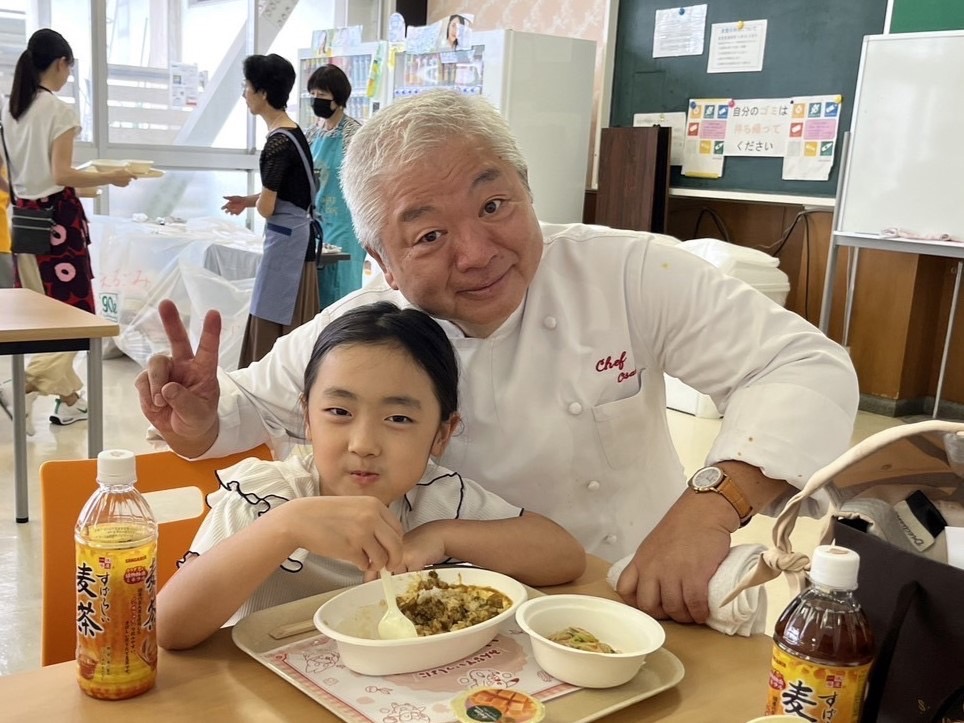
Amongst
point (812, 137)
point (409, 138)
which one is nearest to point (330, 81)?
point (812, 137)

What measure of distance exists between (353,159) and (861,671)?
991 millimetres

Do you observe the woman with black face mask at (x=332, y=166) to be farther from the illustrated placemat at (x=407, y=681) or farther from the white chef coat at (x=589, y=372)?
the illustrated placemat at (x=407, y=681)

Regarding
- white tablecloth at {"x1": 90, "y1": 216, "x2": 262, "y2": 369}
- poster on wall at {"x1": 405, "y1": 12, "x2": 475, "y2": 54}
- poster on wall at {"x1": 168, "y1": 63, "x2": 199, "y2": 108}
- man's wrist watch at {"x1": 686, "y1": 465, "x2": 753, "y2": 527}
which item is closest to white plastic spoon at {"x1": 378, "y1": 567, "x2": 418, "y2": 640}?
man's wrist watch at {"x1": 686, "y1": 465, "x2": 753, "y2": 527}

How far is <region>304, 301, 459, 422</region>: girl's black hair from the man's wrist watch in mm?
348

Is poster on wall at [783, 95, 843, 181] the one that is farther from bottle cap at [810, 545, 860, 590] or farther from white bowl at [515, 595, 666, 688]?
bottle cap at [810, 545, 860, 590]

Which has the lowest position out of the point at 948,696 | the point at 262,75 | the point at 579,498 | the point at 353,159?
the point at 579,498

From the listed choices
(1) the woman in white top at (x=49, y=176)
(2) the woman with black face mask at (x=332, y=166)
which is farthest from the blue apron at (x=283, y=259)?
(1) the woman in white top at (x=49, y=176)

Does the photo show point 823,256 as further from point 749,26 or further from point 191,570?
point 191,570

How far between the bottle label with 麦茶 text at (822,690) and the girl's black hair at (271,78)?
368 cm

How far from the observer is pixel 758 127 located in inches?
210

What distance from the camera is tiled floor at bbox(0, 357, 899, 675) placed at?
2.37 metres

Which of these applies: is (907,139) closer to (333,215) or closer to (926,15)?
(926,15)

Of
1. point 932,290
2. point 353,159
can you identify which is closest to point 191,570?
point 353,159

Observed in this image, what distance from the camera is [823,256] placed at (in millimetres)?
5363
